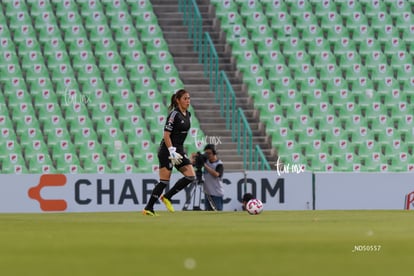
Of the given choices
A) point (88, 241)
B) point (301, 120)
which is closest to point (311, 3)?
point (301, 120)

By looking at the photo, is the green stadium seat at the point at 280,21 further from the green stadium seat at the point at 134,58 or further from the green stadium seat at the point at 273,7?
the green stadium seat at the point at 134,58

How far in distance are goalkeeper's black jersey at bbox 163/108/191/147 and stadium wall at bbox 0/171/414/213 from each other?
6.06m

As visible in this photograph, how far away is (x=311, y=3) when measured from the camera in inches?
1154

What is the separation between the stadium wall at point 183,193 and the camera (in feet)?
74.2

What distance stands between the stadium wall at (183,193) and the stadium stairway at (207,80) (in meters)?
2.38

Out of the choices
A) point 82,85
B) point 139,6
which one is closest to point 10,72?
point 82,85

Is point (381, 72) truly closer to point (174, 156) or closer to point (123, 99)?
point (123, 99)

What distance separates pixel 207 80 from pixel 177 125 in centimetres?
1171

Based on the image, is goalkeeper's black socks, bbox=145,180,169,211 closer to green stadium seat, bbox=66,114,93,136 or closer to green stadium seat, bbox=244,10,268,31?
green stadium seat, bbox=66,114,93,136

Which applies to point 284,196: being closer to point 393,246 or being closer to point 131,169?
point 131,169

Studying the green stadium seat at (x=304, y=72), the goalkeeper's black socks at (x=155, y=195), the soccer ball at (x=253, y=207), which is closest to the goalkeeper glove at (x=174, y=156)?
the goalkeeper's black socks at (x=155, y=195)

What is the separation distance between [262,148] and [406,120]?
12.5ft

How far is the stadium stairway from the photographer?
84.8ft

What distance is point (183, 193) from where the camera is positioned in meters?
22.9
